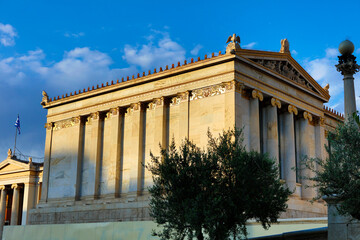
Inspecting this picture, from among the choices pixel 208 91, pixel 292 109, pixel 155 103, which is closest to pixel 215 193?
pixel 208 91

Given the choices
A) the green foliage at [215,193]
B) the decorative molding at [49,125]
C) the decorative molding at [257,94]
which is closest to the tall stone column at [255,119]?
the decorative molding at [257,94]

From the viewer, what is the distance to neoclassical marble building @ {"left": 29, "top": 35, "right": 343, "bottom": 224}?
1441 inches

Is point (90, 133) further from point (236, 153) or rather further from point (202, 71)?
point (236, 153)

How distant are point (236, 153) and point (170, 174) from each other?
10.8 feet

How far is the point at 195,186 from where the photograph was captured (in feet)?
75.5

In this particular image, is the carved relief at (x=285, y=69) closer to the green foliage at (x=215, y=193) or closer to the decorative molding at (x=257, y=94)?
the decorative molding at (x=257, y=94)

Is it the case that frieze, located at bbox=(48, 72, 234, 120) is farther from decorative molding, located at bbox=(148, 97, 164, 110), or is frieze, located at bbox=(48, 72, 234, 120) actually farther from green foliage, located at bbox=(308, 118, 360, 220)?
green foliage, located at bbox=(308, 118, 360, 220)

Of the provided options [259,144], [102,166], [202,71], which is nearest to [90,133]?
[102,166]

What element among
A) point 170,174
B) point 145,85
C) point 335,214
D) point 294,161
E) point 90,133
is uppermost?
point 145,85

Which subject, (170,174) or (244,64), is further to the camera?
(244,64)

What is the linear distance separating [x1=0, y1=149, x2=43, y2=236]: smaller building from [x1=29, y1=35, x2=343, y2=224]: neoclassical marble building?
746 inches

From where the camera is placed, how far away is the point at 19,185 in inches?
2685

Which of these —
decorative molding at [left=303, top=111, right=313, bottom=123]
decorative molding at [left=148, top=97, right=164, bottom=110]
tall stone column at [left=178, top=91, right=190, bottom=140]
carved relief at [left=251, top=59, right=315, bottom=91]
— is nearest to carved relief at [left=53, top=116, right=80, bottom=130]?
decorative molding at [left=148, top=97, right=164, bottom=110]

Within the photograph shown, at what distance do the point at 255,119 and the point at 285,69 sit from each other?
6.97 metres
